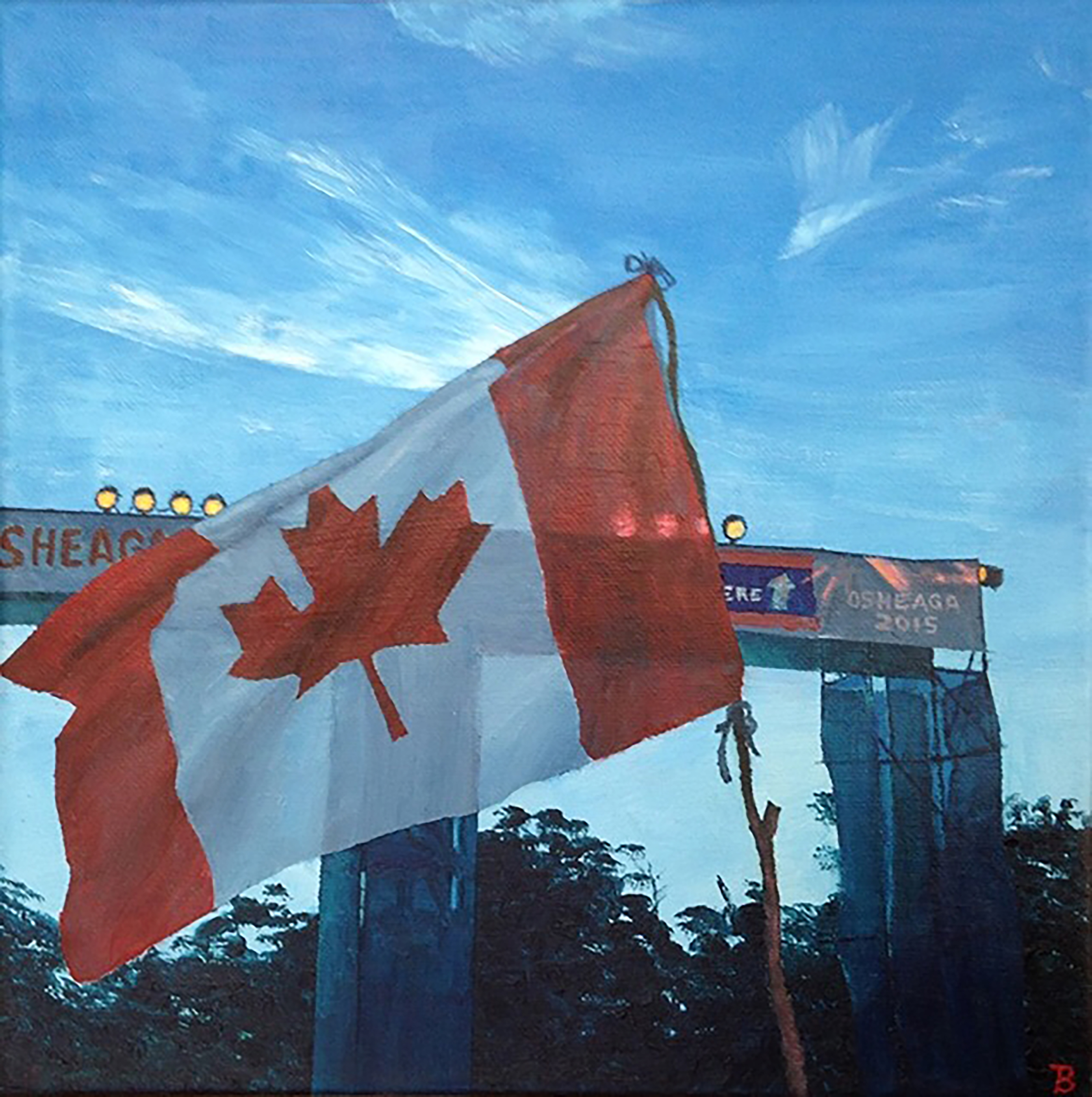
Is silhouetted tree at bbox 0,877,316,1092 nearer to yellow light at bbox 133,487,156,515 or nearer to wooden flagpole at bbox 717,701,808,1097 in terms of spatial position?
yellow light at bbox 133,487,156,515

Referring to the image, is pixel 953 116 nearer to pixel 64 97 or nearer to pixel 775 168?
pixel 775 168

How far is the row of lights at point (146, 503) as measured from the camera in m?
4.36

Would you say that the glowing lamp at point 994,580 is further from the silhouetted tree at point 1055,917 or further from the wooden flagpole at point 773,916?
the wooden flagpole at point 773,916

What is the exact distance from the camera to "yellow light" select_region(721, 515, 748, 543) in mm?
4441

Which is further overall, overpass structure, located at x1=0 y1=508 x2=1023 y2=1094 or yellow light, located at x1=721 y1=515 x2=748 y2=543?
yellow light, located at x1=721 y1=515 x2=748 y2=543

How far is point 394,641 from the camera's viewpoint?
164 inches

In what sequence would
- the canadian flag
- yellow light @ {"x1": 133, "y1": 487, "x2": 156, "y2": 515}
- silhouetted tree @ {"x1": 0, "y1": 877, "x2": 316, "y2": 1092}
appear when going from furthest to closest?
yellow light @ {"x1": 133, "y1": 487, "x2": 156, "y2": 515} → silhouetted tree @ {"x1": 0, "y1": 877, "x2": 316, "y2": 1092} → the canadian flag

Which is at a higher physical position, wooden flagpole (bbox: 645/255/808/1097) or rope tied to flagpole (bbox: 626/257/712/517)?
rope tied to flagpole (bbox: 626/257/712/517)

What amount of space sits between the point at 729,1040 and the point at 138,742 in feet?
5.58

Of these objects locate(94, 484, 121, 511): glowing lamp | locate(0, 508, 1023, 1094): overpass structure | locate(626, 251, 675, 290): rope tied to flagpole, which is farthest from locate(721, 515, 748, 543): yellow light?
locate(94, 484, 121, 511): glowing lamp

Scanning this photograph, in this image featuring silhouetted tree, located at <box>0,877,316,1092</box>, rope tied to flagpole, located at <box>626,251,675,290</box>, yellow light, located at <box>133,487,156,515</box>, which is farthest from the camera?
rope tied to flagpole, located at <box>626,251,675,290</box>

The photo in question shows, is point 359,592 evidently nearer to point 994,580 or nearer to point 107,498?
point 107,498

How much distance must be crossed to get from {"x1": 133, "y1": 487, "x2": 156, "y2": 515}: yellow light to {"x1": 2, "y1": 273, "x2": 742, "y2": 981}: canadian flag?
166 mm
